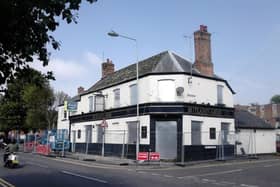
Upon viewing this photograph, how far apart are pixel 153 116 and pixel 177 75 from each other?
3923mm

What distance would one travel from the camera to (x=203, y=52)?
3028 centimetres

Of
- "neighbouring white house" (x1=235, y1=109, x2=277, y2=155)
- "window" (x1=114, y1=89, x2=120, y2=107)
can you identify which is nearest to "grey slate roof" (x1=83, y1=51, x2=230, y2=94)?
"window" (x1=114, y1=89, x2=120, y2=107)

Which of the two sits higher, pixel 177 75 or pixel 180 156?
pixel 177 75

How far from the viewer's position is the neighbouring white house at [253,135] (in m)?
33.9

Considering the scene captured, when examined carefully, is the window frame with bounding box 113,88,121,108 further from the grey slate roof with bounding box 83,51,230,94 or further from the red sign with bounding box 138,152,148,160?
the red sign with bounding box 138,152,148,160

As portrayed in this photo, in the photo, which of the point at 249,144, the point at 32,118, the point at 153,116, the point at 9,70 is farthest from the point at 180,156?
the point at 32,118

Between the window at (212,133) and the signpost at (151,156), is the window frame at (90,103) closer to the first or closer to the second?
the window at (212,133)

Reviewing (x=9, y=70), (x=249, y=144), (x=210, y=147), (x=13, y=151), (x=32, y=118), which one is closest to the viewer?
(x=9, y=70)

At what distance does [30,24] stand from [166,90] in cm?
2227

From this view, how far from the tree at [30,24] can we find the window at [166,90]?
71.0 feet

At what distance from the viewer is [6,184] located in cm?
1263

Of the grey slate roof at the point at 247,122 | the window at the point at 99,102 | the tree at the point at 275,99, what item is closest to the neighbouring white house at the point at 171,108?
the window at the point at 99,102

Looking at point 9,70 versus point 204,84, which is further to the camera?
point 204,84

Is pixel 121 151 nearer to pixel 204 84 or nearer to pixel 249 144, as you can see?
pixel 204 84
